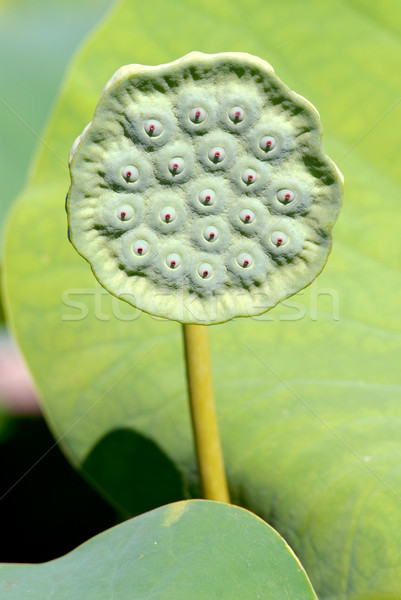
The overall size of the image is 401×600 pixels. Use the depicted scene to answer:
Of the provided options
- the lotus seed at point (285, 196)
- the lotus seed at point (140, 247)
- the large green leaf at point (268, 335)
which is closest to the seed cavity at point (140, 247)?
the lotus seed at point (140, 247)

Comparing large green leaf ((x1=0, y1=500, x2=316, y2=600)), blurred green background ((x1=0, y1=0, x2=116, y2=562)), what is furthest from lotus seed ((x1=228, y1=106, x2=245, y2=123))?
blurred green background ((x1=0, y1=0, x2=116, y2=562))

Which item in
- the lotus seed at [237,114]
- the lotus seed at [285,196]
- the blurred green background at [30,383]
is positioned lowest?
the blurred green background at [30,383]

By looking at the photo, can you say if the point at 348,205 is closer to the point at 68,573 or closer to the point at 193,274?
the point at 193,274

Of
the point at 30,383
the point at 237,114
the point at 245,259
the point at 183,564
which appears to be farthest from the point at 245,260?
the point at 30,383

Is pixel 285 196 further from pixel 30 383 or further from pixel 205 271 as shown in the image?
pixel 30 383

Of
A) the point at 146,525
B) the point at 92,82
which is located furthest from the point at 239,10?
the point at 146,525

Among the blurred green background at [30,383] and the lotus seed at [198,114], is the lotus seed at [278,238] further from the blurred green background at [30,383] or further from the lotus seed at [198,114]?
the blurred green background at [30,383]

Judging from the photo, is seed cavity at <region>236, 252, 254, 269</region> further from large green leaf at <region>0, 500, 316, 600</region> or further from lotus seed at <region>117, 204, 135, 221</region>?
large green leaf at <region>0, 500, 316, 600</region>
